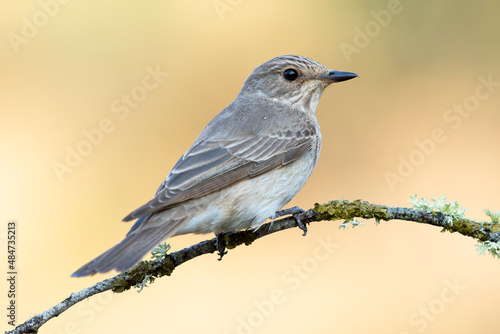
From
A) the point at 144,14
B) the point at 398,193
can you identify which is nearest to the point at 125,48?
the point at 144,14

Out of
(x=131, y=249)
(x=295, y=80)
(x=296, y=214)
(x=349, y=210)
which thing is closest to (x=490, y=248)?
(x=349, y=210)

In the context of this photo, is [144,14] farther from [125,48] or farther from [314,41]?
[314,41]

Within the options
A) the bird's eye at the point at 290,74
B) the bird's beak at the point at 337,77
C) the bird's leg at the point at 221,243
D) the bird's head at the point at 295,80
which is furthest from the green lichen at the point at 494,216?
the bird's eye at the point at 290,74

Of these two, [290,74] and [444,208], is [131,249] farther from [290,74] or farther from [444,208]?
[290,74]

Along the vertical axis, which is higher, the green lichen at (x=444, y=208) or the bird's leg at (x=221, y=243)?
the bird's leg at (x=221, y=243)

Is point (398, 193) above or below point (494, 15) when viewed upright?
below

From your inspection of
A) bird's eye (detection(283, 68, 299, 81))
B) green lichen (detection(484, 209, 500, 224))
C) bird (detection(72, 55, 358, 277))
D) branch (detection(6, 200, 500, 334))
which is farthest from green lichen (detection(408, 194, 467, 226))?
bird's eye (detection(283, 68, 299, 81))

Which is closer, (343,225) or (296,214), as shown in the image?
(343,225)

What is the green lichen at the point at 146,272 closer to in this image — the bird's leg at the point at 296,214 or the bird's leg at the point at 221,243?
the bird's leg at the point at 221,243
